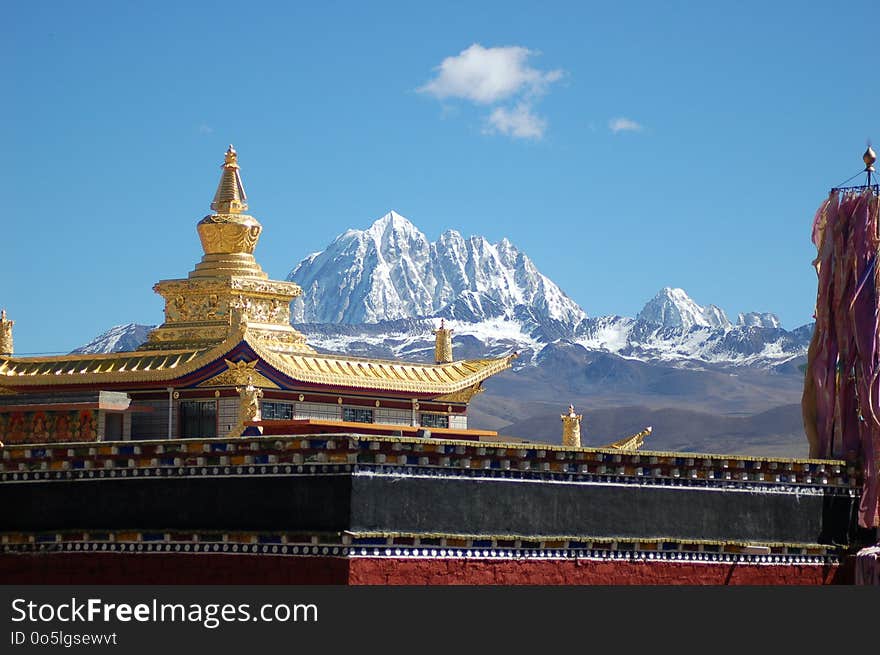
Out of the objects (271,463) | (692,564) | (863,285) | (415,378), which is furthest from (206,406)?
(863,285)

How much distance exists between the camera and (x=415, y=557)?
105 feet

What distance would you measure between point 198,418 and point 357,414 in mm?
3910

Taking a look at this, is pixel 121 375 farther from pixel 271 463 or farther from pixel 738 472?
pixel 738 472

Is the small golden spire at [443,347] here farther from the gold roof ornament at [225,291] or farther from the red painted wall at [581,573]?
the red painted wall at [581,573]

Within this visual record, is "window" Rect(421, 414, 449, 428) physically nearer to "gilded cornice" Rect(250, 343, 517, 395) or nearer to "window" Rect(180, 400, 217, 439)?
"gilded cornice" Rect(250, 343, 517, 395)

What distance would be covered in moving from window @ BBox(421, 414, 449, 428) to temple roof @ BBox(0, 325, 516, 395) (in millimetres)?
751

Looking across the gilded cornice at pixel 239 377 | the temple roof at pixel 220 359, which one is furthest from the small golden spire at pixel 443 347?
the gilded cornice at pixel 239 377

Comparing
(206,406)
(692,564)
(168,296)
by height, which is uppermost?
(168,296)

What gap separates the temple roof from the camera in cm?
4062

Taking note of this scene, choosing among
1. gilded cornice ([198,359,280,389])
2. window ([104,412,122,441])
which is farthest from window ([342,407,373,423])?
window ([104,412,122,441])

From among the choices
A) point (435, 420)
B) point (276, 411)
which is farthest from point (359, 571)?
point (435, 420)

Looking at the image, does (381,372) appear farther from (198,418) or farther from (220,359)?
(198,418)

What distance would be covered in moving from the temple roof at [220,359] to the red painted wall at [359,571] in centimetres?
697

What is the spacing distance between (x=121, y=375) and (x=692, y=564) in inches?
545
